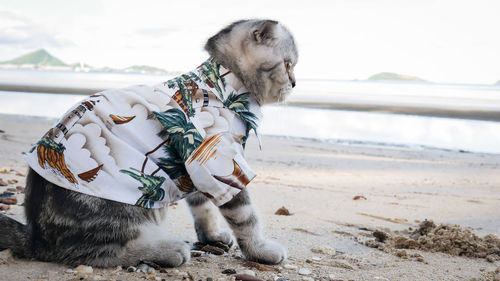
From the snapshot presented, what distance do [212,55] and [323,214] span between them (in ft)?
6.05

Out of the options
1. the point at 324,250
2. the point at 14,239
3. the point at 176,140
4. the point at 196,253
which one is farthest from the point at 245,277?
the point at 14,239

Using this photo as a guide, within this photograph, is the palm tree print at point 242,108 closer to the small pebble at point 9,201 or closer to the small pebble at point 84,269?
the small pebble at point 84,269

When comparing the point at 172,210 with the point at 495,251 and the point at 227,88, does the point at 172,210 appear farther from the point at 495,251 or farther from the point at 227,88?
the point at 495,251

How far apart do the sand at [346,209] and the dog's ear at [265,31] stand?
1.27 meters

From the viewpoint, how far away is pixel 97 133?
212 cm

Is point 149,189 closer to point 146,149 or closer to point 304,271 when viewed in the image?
point 146,149

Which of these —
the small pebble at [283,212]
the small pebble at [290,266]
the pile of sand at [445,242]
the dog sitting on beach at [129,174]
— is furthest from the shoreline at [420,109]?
the dog sitting on beach at [129,174]

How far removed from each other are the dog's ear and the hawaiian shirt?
54cm

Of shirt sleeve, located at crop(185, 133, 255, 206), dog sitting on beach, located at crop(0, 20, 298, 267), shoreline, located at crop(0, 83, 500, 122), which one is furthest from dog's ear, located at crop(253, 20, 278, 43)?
shoreline, located at crop(0, 83, 500, 122)

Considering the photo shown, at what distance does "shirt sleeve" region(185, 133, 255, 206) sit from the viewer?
2.10 metres

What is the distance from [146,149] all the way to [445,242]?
6.77 feet

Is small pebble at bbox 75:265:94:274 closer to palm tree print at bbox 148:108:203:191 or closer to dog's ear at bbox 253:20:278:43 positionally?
palm tree print at bbox 148:108:203:191

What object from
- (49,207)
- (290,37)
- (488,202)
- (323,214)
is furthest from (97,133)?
(488,202)

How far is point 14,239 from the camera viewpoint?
7.10ft
